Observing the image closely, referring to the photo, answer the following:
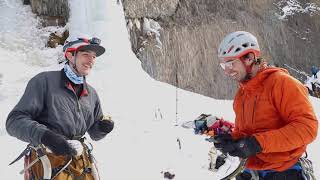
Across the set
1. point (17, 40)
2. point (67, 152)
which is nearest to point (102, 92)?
point (17, 40)

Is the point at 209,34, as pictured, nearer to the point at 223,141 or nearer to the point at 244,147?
the point at 223,141

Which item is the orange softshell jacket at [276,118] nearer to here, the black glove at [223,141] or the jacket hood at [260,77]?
the jacket hood at [260,77]

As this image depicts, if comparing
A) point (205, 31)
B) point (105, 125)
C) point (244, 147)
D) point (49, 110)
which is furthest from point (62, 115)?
point (205, 31)

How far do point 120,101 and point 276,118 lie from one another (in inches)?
249

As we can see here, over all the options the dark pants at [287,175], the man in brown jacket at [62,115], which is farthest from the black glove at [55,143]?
the dark pants at [287,175]

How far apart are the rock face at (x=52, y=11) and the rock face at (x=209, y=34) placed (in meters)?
2.66

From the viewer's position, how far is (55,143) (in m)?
3.21

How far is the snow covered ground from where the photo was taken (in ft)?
21.3

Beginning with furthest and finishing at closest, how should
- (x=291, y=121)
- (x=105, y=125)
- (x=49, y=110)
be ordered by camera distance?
→ 1. (x=105, y=125)
2. (x=49, y=110)
3. (x=291, y=121)

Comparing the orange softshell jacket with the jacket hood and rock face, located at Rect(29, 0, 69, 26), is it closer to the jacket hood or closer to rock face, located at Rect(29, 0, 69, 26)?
the jacket hood

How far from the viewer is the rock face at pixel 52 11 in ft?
47.3

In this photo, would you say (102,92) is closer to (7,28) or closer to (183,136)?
(183,136)

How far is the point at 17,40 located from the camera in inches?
533

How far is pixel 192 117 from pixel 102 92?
7.38 ft
